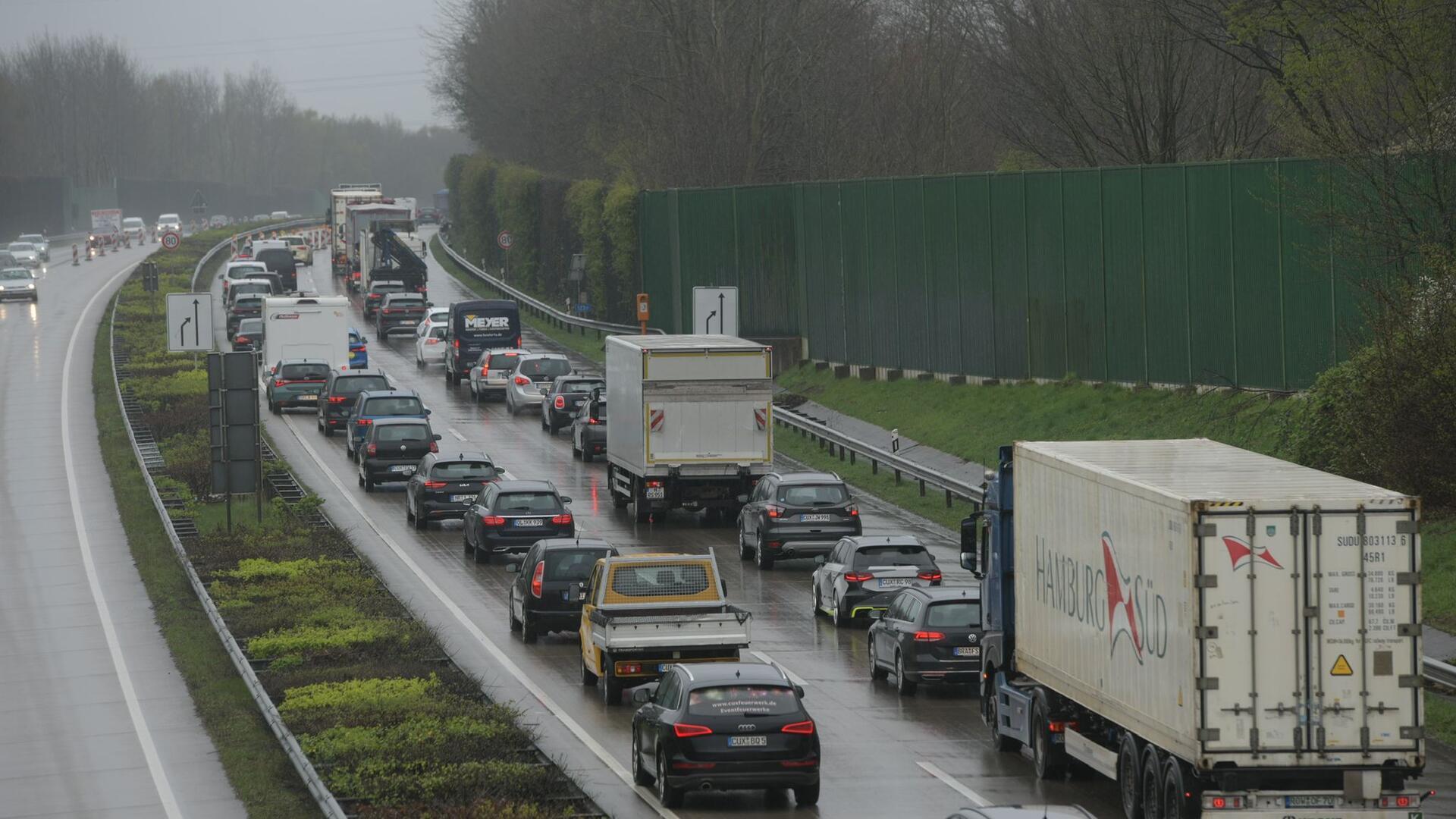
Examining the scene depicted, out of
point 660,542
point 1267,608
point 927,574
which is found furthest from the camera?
point 660,542

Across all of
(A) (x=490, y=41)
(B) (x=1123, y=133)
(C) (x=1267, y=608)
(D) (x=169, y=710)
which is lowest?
(D) (x=169, y=710)

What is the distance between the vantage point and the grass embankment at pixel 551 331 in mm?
70250

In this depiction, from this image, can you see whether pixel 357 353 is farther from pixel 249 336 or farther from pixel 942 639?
pixel 942 639

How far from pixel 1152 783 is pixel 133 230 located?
14713 cm

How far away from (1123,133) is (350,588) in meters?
25.0

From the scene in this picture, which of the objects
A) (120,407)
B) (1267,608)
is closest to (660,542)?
(1267,608)

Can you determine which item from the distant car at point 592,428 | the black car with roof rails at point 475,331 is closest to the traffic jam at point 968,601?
the distant car at point 592,428

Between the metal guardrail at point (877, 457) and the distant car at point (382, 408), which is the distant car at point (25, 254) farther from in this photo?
the metal guardrail at point (877, 457)

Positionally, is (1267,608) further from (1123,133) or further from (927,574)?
(1123,133)

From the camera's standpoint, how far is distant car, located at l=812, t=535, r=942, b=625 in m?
29.0

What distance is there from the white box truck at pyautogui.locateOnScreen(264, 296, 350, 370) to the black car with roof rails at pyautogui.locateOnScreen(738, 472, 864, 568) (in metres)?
27.5

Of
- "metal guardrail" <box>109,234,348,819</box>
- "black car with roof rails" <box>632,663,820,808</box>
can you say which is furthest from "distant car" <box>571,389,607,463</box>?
"black car with roof rails" <box>632,663,820,808</box>

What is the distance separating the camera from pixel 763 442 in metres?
38.0

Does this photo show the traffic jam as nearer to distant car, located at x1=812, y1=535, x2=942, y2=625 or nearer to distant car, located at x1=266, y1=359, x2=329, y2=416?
distant car, located at x1=812, y1=535, x2=942, y2=625
